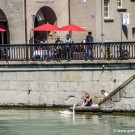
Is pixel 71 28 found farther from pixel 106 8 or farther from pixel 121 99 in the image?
pixel 121 99

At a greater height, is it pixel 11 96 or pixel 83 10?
pixel 83 10

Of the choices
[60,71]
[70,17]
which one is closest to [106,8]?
[70,17]

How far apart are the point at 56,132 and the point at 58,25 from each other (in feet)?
54.1

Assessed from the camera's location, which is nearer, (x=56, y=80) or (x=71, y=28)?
(x=56, y=80)

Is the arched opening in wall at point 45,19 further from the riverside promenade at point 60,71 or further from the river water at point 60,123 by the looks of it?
the river water at point 60,123

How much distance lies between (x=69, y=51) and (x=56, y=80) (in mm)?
1477

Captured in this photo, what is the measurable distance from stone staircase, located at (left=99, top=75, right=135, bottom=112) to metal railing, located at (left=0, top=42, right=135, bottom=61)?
5.51 feet

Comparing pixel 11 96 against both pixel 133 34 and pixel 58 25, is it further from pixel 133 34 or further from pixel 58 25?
pixel 133 34

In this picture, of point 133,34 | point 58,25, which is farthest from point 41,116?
point 133,34

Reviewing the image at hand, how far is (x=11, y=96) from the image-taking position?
166 ft

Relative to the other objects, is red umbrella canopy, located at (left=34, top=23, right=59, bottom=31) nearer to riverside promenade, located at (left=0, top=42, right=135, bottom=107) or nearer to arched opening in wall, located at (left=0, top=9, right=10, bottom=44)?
arched opening in wall, located at (left=0, top=9, right=10, bottom=44)

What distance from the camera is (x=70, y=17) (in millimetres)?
59125

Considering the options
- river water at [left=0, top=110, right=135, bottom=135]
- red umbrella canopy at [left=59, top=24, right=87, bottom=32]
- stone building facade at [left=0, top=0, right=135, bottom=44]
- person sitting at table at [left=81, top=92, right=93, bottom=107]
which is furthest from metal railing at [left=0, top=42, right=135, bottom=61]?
red umbrella canopy at [left=59, top=24, right=87, bottom=32]

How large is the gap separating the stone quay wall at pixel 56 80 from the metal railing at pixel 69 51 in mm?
316
